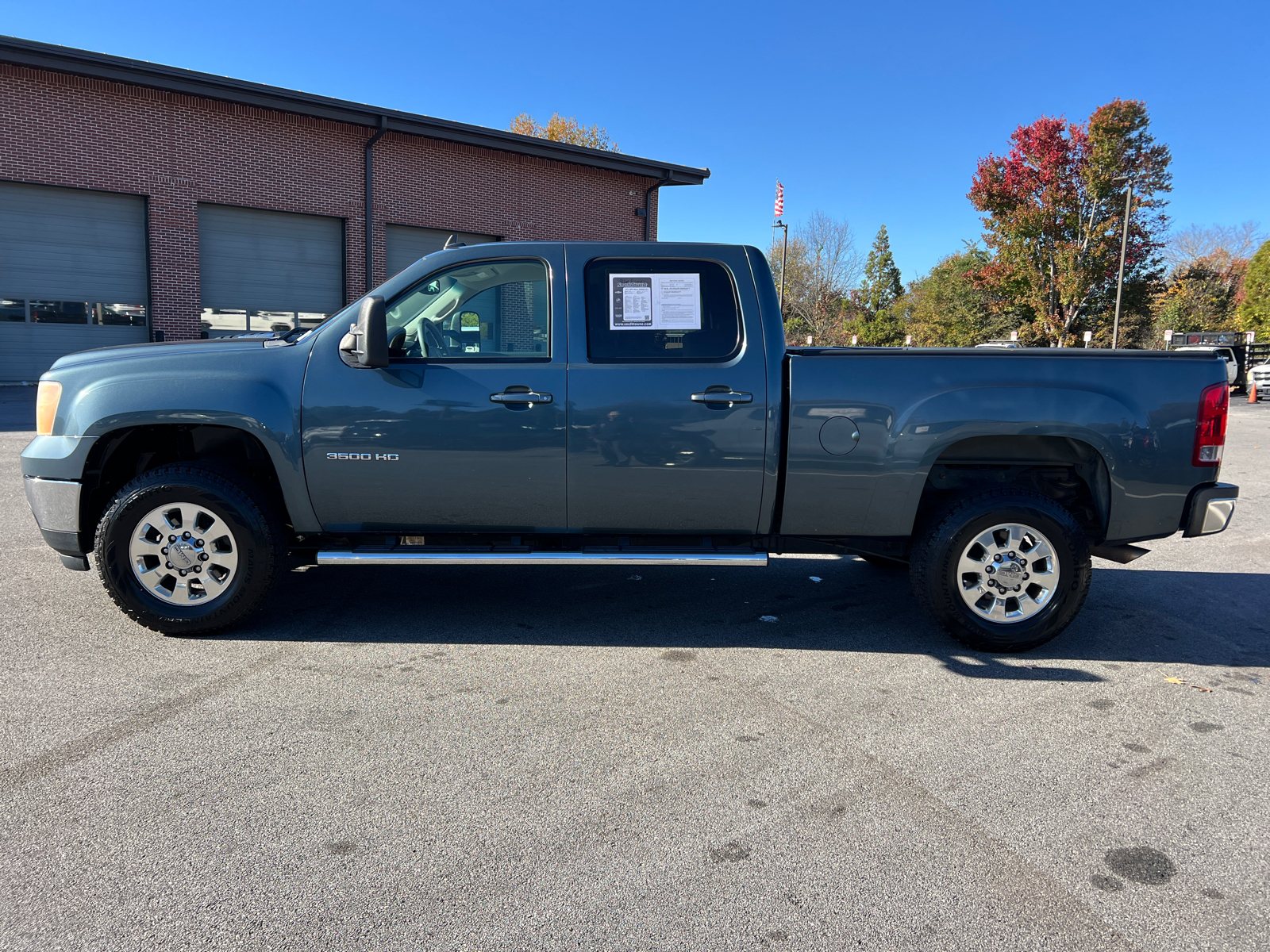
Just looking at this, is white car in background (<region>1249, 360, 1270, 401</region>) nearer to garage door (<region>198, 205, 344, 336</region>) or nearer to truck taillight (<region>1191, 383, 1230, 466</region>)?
garage door (<region>198, 205, 344, 336</region>)

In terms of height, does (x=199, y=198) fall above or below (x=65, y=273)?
above

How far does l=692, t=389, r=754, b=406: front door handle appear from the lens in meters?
4.41

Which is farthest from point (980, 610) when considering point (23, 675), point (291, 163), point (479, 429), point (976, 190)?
point (976, 190)

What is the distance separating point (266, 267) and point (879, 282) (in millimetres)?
39366

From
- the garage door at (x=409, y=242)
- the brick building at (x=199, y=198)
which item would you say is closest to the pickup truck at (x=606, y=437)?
the brick building at (x=199, y=198)

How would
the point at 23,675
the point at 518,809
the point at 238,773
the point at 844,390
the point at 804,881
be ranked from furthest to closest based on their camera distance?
the point at 844,390, the point at 23,675, the point at 238,773, the point at 518,809, the point at 804,881

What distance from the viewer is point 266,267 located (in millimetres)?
22859

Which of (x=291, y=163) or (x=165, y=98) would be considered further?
(x=291, y=163)

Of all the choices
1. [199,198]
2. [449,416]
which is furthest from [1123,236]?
[449,416]

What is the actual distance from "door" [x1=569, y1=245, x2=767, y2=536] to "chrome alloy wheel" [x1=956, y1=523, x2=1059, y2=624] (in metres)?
1.14

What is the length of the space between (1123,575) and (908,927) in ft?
16.2

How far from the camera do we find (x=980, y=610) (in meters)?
4.57

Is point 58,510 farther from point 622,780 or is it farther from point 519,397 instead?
point 622,780

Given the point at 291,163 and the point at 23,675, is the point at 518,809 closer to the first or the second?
the point at 23,675
